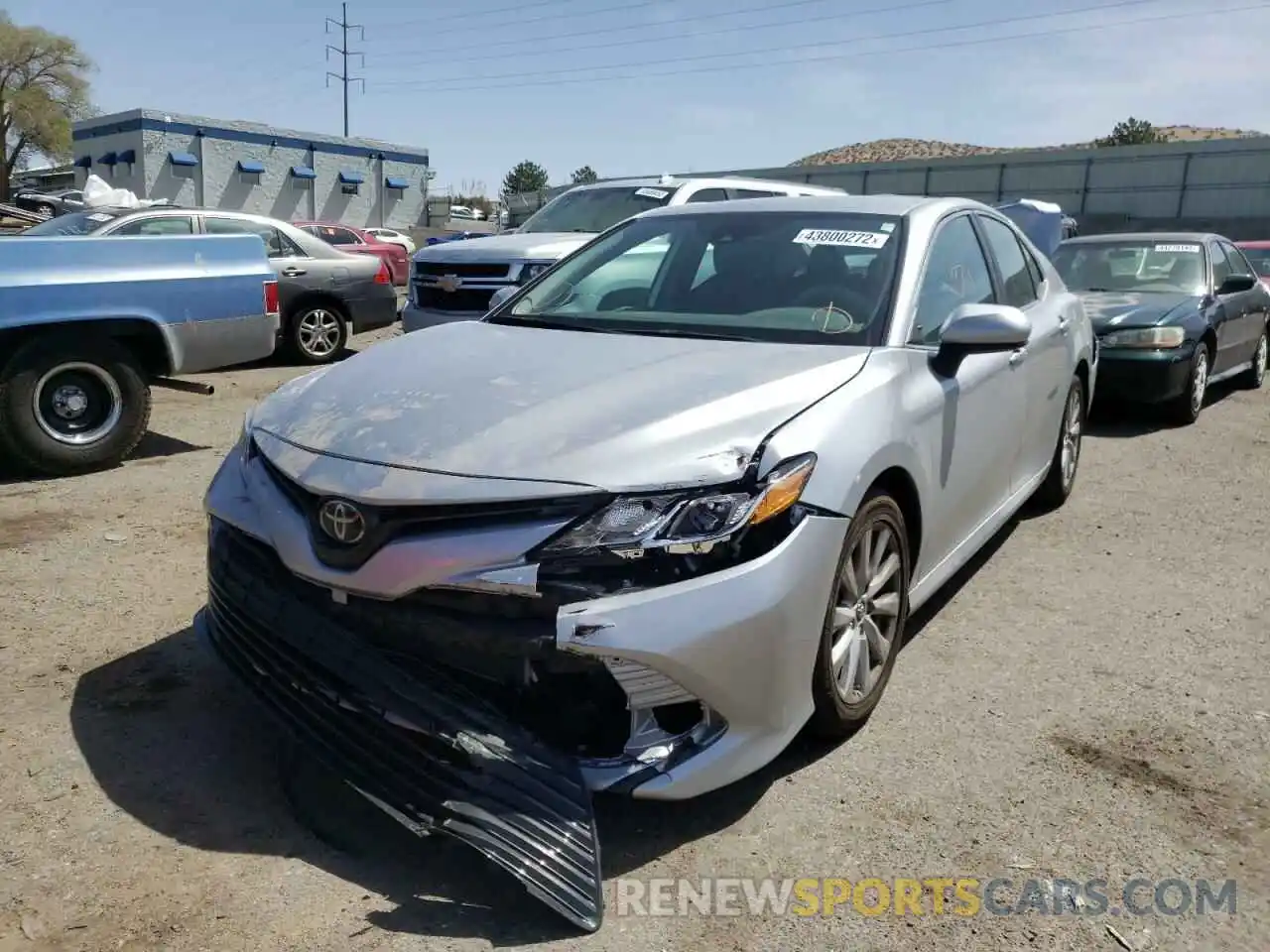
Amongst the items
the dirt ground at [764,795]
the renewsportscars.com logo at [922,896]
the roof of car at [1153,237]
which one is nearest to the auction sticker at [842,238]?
the dirt ground at [764,795]

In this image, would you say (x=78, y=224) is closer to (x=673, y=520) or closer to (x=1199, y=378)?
(x=673, y=520)

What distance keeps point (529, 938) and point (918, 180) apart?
44.1 m

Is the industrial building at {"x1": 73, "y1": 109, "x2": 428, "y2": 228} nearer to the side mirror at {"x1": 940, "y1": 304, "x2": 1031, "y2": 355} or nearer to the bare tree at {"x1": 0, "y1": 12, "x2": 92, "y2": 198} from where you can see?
the bare tree at {"x1": 0, "y1": 12, "x2": 92, "y2": 198}

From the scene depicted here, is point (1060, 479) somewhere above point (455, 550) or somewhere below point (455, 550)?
below

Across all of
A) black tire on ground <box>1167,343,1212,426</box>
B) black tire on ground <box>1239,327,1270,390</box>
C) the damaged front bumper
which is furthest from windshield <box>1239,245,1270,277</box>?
the damaged front bumper

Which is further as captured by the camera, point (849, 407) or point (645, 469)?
point (849, 407)

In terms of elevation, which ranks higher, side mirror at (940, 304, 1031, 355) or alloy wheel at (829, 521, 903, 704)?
side mirror at (940, 304, 1031, 355)

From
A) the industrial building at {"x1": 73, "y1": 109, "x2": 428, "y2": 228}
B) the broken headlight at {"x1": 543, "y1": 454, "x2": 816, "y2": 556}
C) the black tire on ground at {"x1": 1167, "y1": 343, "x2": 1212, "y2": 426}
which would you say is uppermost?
the industrial building at {"x1": 73, "y1": 109, "x2": 428, "y2": 228}

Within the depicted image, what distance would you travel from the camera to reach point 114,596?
4254 mm

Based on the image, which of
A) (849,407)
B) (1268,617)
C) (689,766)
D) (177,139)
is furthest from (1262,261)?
(177,139)

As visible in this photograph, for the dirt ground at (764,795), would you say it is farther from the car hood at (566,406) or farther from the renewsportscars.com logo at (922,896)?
the car hood at (566,406)

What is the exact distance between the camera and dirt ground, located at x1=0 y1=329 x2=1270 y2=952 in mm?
2375

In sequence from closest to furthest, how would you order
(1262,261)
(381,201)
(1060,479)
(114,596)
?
(114,596) → (1060,479) → (1262,261) → (381,201)

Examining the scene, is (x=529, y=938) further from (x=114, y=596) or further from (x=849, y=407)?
(x=114, y=596)
